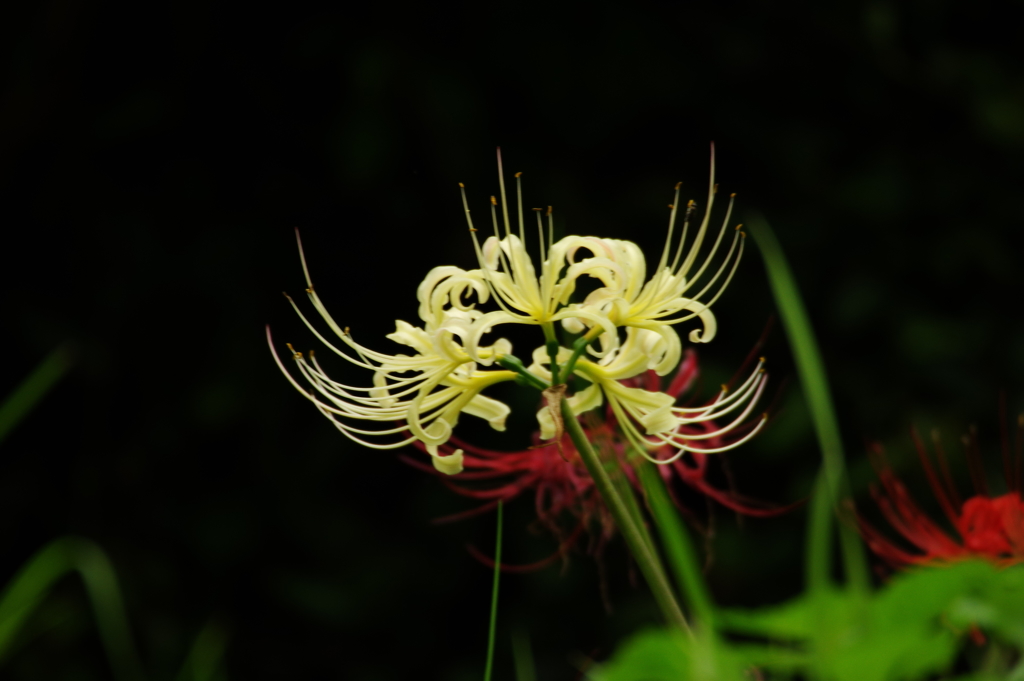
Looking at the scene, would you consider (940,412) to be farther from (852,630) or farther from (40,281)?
(40,281)

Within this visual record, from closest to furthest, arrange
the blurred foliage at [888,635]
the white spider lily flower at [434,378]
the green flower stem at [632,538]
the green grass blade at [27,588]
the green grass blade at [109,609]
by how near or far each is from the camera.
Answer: the green flower stem at [632,538] < the white spider lily flower at [434,378] < the blurred foliage at [888,635] < the green grass blade at [27,588] < the green grass blade at [109,609]

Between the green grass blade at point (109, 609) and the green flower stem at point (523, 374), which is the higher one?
the green flower stem at point (523, 374)

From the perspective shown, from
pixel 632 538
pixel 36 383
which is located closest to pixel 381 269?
pixel 36 383

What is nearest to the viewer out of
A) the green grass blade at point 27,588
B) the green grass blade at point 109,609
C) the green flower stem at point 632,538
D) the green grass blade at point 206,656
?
the green flower stem at point 632,538

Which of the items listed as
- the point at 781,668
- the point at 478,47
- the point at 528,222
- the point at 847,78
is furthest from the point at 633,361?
the point at 847,78

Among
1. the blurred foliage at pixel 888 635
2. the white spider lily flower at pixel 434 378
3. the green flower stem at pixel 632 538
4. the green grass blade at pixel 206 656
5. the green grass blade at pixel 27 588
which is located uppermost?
the white spider lily flower at pixel 434 378

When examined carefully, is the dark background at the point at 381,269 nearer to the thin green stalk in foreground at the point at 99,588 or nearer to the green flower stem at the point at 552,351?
the thin green stalk in foreground at the point at 99,588

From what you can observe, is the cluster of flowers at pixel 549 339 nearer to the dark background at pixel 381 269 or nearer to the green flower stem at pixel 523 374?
the green flower stem at pixel 523 374

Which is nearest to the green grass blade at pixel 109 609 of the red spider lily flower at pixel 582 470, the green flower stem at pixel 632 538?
the red spider lily flower at pixel 582 470

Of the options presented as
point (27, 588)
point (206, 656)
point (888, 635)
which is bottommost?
point (206, 656)

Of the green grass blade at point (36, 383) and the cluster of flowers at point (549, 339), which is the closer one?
the cluster of flowers at point (549, 339)

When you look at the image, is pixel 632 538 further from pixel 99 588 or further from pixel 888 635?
pixel 99 588
